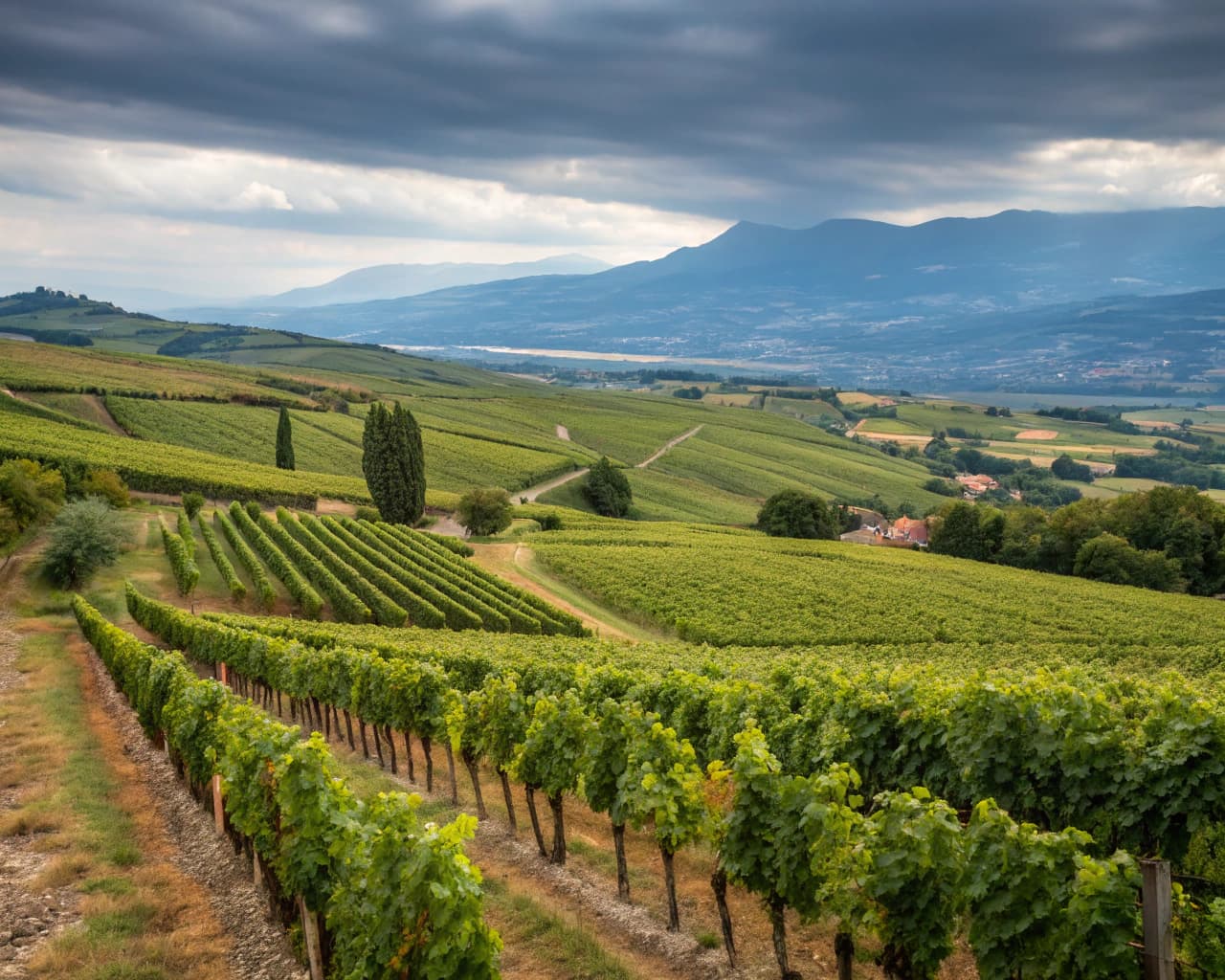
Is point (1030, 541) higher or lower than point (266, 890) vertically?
lower

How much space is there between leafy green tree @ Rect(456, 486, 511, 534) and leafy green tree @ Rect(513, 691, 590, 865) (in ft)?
185

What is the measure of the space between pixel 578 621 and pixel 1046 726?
36.3 metres

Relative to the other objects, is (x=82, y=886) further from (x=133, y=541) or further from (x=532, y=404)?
(x=532, y=404)

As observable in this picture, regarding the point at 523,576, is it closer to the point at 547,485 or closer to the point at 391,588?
the point at 391,588

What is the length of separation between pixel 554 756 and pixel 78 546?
39518 mm

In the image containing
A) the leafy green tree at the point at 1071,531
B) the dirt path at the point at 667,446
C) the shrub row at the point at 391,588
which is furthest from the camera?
the dirt path at the point at 667,446

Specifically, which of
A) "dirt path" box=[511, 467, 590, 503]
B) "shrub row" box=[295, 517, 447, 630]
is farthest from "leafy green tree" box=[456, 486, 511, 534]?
"dirt path" box=[511, 467, 590, 503]

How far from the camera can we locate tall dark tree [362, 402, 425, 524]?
228 ft

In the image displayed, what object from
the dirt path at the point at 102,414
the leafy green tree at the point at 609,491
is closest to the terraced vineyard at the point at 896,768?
the leafy green tree at the point at 609,491

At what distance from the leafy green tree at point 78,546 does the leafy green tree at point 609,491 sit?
196 ft

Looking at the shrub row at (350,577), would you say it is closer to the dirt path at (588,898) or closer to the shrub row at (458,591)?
the shrub row at (458,591)

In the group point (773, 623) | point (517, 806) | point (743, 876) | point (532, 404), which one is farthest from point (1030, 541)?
point (532, 404)

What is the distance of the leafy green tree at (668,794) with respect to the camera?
493 inches

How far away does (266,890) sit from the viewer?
550 inches
